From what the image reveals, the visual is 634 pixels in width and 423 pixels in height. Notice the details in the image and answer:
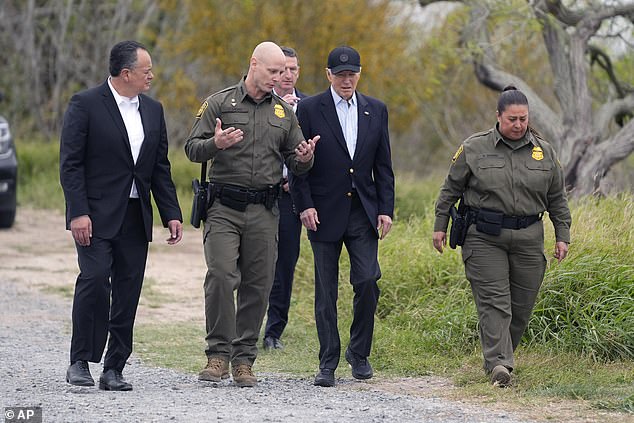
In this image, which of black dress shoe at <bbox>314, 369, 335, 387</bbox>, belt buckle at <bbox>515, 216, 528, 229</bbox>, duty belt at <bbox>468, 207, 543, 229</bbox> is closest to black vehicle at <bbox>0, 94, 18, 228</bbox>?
black dress shoe at <bbox>314, 369, 335, 387</bbox>

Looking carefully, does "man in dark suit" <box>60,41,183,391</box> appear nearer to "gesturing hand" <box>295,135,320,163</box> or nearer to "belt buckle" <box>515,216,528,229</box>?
"gesturing hand" <box>295,135,320,163</box>

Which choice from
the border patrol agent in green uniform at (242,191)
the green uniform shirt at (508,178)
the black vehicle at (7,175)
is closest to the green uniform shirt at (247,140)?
the border patrol agent in green uniform at (242,191)

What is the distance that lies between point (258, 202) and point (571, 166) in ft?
23.8

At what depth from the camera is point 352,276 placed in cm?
756

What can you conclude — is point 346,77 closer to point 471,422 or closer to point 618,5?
point 471,422

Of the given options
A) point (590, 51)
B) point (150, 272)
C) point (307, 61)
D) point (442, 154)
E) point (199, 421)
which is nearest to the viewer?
point (199, 421)

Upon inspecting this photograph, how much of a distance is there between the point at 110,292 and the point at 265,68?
161 cm

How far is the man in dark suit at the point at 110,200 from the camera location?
6957 mm

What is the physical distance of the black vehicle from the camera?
1620 cm

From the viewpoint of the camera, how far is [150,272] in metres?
13.4

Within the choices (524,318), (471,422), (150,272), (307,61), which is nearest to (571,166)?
(150,272)

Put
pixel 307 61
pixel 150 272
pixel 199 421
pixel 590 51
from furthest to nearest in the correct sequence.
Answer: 1. pixel 307 61
2. pixel 590 51
3. pixel 150 272
4. pixel 199 421

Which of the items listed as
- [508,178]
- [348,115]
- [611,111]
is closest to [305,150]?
[348,115]

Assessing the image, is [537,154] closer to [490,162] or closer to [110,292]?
[490,162]
